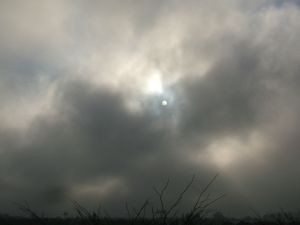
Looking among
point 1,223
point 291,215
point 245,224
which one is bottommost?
point 291,215

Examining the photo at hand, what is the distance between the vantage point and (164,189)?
1118cm

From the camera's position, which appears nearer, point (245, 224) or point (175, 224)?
point (175, 224)

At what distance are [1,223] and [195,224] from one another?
7708 centimetres

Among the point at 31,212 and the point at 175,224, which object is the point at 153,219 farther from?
the point at 31,212

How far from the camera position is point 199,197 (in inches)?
436

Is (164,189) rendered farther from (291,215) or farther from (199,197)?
(291,215)

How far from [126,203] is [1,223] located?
77953 mm

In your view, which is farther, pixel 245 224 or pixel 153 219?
pixel 245 224

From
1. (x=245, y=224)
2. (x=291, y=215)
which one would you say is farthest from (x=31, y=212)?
(x=245, y=224)

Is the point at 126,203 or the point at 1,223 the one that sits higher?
the point at 1,223

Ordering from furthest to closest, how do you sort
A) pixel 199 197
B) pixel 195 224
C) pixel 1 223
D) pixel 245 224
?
pixel 1 223, pixel 245 224, pixel 195 224, pixel 199 197

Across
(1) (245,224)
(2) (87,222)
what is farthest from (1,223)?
(2) (87,222)

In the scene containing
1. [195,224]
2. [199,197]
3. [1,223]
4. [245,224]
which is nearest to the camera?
[199,197]

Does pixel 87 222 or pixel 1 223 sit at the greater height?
pixel 1 223
